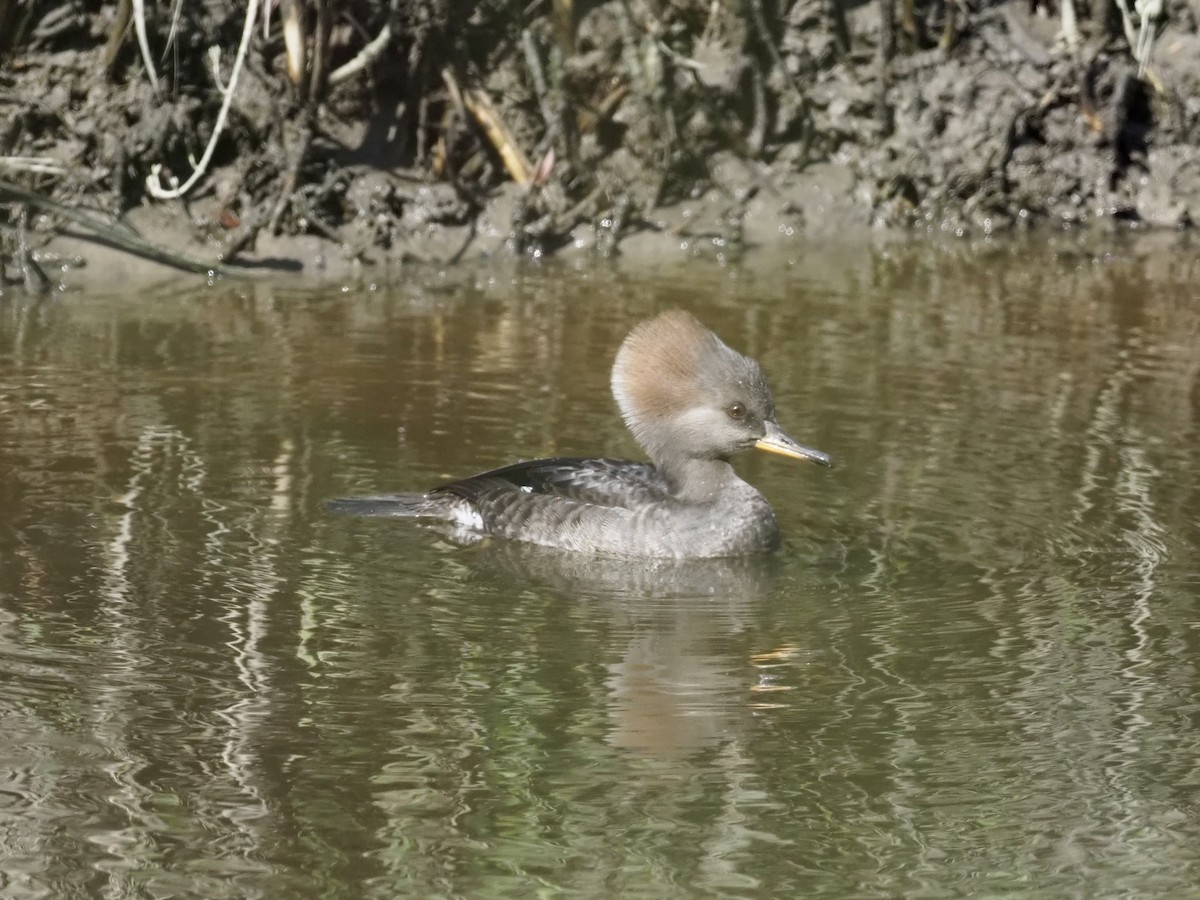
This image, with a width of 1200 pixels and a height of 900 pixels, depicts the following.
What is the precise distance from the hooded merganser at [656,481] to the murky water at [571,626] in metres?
0.13

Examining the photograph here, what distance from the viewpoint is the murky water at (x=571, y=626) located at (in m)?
4.74

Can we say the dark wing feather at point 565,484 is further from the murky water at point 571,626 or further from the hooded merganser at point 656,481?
the murky water at point 571,626

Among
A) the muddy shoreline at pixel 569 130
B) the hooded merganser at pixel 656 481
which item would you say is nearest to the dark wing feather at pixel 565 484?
the hooded merganser at pixel 656 481

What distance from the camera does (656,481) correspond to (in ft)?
25.1

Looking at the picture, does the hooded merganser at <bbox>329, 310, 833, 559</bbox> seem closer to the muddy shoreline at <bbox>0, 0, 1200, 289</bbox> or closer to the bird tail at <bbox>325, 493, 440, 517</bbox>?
the bird tail at <bbox>325, 493, 440, 517</bbox>

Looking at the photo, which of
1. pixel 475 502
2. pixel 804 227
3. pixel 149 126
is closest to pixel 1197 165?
pixel 804 227

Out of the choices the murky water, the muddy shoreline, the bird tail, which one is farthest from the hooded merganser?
the muddy shoreline

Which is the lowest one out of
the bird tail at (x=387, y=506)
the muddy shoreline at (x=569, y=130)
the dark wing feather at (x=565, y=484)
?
the bird tail at (x=387, y=506)

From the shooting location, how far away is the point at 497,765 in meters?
5.18

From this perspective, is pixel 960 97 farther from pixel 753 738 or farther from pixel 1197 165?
pixel 753 738

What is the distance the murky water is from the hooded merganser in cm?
13

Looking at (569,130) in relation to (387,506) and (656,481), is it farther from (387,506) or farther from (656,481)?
(387,506)

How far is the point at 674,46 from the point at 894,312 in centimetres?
281

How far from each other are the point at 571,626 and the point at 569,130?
6.43 m
